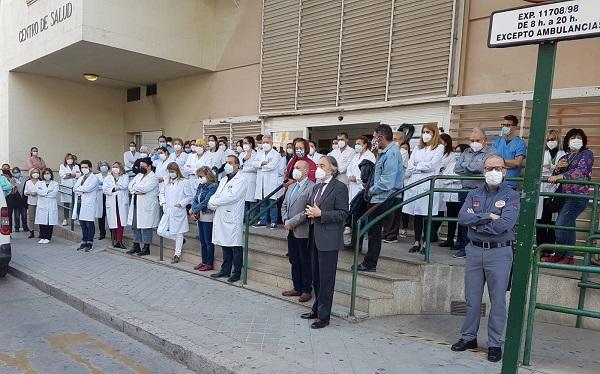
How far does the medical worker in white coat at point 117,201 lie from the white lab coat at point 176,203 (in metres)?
1.72

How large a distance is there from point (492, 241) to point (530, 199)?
3.83ft

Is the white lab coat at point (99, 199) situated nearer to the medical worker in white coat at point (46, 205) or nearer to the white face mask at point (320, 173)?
the medical worker in white coat at point (46, 205)

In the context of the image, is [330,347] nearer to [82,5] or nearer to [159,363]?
[159,363]

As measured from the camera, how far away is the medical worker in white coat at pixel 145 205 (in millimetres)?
8055

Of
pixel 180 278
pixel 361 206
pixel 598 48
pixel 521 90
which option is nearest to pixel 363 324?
pixel 361 206

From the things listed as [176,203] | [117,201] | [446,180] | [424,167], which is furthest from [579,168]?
[117,201]

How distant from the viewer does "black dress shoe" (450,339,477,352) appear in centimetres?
413

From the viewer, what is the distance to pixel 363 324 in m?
4.81

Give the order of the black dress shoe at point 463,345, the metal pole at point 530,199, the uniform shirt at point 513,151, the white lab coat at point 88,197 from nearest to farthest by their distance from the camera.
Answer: the metal pole at point 530,199 < the black dress shoe at point 463,345 < the uniform shirt at point 513,151 < the white lab coat at point 88,197

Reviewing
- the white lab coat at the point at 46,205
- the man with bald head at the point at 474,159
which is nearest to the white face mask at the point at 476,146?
the man with bald head at the point at 474,159

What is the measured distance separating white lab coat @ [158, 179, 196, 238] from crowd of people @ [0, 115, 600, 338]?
2 centimetres

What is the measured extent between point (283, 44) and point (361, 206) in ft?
21.0

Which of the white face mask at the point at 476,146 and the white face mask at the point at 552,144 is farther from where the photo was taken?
the white face mask at the point at 552,144

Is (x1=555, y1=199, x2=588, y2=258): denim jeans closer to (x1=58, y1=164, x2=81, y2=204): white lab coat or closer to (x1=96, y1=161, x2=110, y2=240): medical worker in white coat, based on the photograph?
(x1=96, y1=161, x2=110, y2=240): medical worker in white coat
